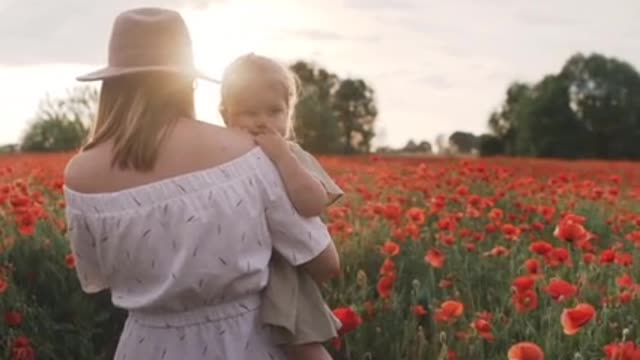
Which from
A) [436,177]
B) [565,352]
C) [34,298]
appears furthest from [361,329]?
[436,177]

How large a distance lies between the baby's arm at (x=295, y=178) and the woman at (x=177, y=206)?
0.02m

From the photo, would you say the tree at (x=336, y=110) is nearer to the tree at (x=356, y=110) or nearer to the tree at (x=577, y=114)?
the tree at (x=356, y=110)

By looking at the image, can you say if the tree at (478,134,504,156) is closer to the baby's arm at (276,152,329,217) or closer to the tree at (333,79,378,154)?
the tree at (333,79,378,154)

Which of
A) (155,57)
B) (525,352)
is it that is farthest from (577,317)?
(155,57)

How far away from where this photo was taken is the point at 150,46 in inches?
109

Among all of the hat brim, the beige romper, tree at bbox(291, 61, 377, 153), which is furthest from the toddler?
tree at bbox(291, 61, 377, 153)

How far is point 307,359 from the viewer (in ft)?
9.51

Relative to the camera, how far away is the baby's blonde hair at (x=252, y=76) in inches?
111

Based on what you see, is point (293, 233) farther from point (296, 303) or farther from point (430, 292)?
point (430, 292)

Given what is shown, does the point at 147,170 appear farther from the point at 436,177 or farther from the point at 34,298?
the point at 436,177

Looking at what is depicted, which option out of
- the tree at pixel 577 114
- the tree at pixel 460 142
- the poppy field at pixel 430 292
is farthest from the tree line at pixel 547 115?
the poppy field at pixel 430 292

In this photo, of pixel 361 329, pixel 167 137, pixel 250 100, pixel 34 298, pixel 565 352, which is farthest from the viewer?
pixel 34 298

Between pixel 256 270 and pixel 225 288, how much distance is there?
93mm

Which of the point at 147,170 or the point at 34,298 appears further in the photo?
the point at 34,298
